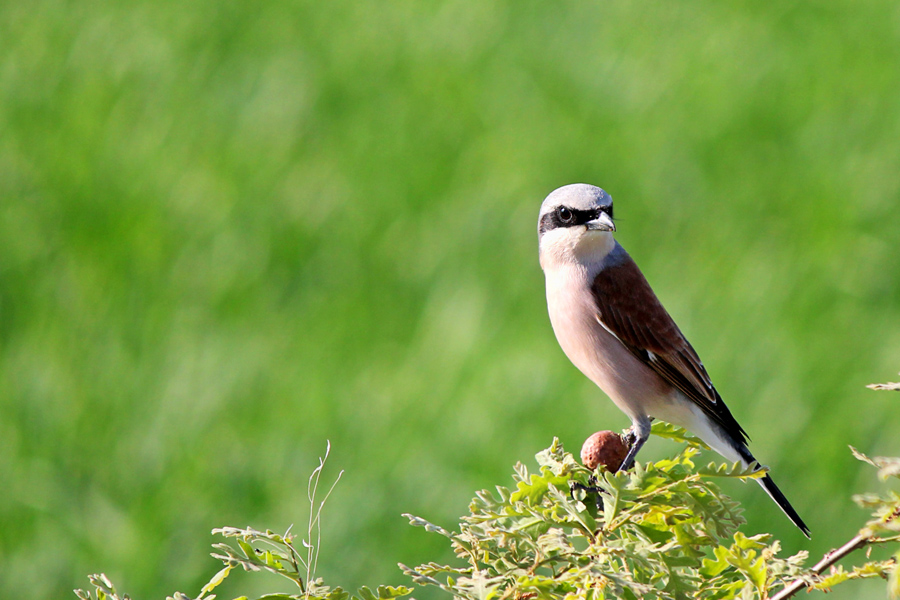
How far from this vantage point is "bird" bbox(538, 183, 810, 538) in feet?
10.9

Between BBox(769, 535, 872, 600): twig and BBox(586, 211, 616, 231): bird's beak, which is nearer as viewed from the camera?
BBox(769, 535, 872, 600): twig

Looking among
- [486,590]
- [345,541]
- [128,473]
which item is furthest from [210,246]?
[486,590]

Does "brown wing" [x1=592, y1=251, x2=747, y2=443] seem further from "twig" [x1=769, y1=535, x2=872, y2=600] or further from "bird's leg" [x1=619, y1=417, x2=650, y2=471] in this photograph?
"twig" [x1=769, y1=535, x2=872, y2=600]

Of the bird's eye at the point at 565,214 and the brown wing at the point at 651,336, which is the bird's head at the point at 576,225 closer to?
the bird's eye at the point at 565,214

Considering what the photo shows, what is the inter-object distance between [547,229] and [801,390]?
2983mm

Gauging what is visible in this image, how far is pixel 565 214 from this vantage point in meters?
3.27

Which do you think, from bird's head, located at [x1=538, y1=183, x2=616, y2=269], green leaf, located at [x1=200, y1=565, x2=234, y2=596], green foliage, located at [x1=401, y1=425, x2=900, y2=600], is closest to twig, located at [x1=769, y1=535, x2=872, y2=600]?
green foliage, located at [x1=401, y1=425, x2=900, y2=600]

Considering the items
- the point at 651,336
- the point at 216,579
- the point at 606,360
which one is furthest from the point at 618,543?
the point at 651,336

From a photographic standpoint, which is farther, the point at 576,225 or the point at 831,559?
the point at 576,225

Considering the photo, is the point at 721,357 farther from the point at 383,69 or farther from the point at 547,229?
the point at 383,69

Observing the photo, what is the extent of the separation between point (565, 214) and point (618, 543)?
1821 mm

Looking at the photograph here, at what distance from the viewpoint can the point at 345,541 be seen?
471cm

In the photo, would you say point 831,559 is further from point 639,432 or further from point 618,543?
point 639,432

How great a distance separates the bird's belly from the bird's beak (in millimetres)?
396
